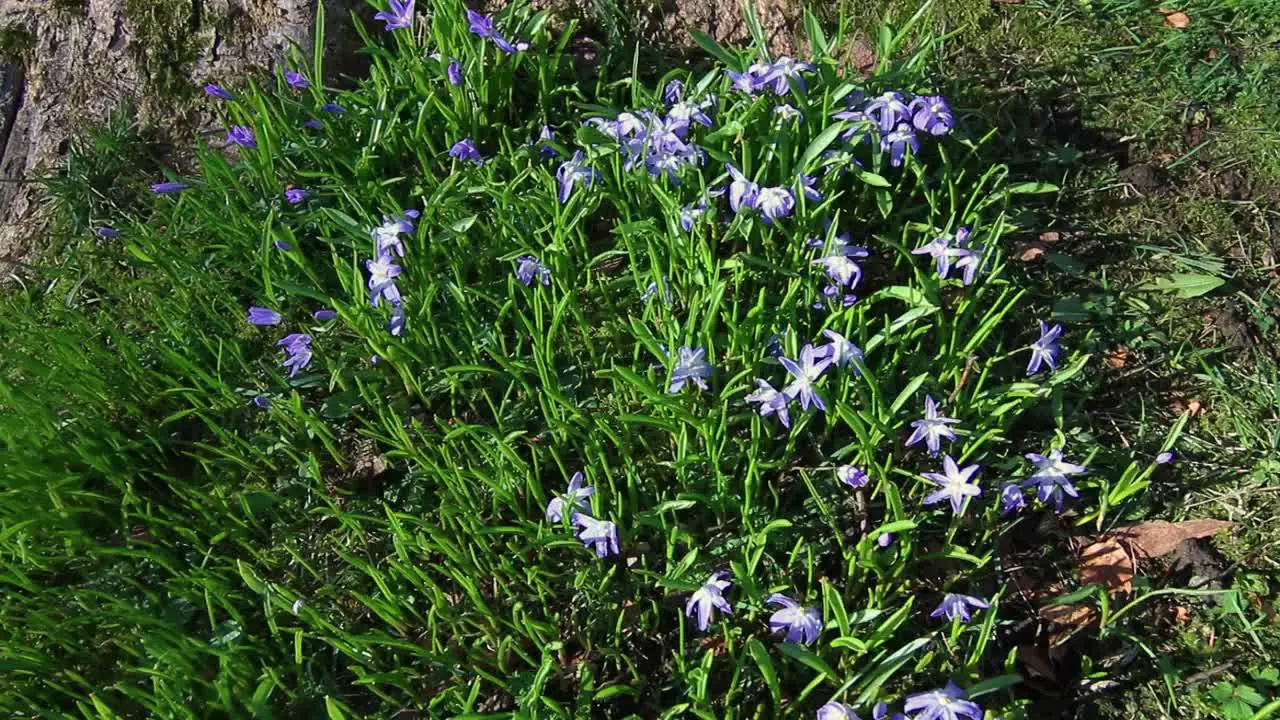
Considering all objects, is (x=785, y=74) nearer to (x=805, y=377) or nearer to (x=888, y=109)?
(x=888, y=109)

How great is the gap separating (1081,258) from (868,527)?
1092mm

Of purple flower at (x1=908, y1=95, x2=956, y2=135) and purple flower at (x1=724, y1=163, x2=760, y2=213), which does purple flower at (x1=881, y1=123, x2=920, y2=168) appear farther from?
purple flower at (x1=724, y1=163, x2=760, y2=213)

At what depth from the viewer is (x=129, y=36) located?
299cm

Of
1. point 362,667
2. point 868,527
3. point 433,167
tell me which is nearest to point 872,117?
point 868,527

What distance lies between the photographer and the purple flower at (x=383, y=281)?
2256 mm

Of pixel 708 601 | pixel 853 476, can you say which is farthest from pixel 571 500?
pixel 853 476

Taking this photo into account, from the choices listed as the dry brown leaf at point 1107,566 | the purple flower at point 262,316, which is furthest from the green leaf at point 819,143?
the purple flower at point 262,316

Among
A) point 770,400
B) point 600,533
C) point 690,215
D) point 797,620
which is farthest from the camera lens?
point 690,215

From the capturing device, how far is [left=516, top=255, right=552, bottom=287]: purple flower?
7.68ft

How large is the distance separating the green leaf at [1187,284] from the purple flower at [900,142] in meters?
0.76

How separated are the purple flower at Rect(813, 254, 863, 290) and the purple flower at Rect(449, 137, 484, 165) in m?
0.97

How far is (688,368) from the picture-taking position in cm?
208

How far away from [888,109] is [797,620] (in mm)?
1276

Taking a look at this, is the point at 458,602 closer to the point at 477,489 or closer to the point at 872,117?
the point at 477,489
